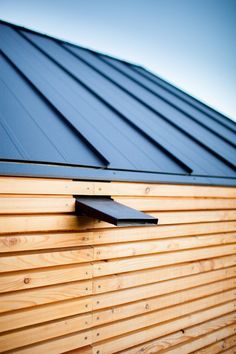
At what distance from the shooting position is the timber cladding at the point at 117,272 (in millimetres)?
2436

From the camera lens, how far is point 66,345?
2.73 m

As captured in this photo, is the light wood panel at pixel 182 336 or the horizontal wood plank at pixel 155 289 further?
the light wood panel at pixel 182 336

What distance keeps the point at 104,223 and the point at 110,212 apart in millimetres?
703

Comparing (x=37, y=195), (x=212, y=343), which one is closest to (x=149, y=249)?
(x=37, y=195)

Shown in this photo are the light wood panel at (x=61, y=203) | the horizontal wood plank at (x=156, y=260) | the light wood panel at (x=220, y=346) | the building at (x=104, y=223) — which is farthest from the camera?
the light wood panel at (x=220, y=346)

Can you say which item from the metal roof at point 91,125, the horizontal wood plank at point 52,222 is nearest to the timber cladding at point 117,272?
the horizontal wood plank at point 52,222

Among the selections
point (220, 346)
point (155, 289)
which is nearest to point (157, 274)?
point (155, 289)

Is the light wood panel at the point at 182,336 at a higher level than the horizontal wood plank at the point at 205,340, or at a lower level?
higher

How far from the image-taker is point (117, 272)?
124 inches

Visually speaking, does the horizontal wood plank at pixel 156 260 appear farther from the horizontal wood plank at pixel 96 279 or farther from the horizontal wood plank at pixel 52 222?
the horizontal wood plank at pixel 52 222

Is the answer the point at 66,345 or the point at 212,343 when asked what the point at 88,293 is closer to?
the point at 66,345

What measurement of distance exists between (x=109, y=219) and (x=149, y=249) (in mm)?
1421

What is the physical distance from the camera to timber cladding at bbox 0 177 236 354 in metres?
2.44

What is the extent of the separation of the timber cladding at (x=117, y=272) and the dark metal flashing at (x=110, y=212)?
0.11 m
